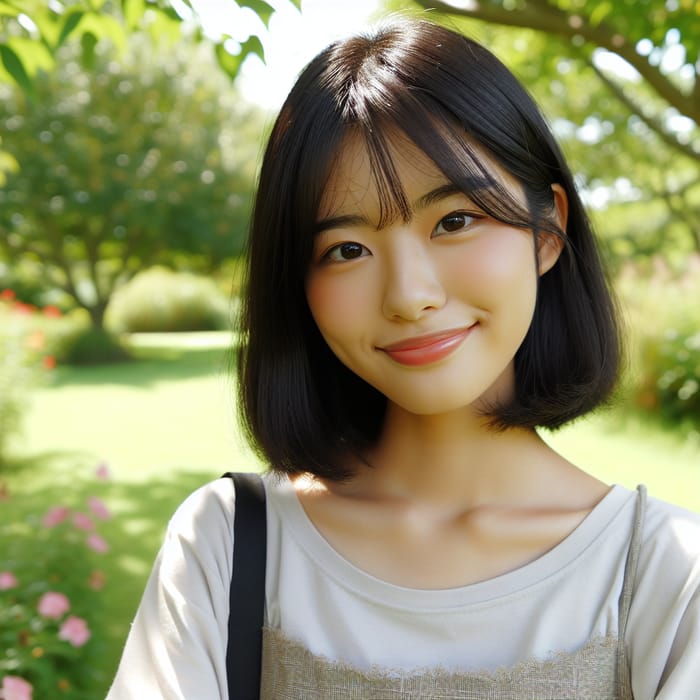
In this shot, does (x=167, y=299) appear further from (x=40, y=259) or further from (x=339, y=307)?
(x=339, y=307)

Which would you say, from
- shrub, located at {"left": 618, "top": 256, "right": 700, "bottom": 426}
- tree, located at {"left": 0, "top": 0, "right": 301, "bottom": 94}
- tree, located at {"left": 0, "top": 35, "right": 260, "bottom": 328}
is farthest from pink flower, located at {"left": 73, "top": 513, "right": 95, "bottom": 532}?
tree, located at {"left": 0, "top": 35, "right": 260, "bottom": 328}

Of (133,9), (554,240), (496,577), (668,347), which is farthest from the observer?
(668,347)

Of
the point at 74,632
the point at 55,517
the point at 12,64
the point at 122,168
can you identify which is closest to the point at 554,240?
the point at 12,64

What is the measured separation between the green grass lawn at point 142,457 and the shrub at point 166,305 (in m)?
11.8

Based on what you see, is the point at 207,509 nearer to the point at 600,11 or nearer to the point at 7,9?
the point at 7,9

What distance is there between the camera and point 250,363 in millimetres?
1441

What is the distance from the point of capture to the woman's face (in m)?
1.12

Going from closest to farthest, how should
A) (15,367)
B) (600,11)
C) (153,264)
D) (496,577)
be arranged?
1. (496,577)
2. (600,11)
3. (15,367)
4. (153,264)

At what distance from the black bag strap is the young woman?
0.02m

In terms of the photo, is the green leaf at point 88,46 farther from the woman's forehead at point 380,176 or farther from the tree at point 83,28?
the woman's forehead at point 380,176

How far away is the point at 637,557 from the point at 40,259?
19.0 m

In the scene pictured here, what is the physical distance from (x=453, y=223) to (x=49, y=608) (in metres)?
1.96

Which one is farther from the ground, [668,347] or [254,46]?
[254,46]

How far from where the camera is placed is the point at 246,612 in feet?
4.05
